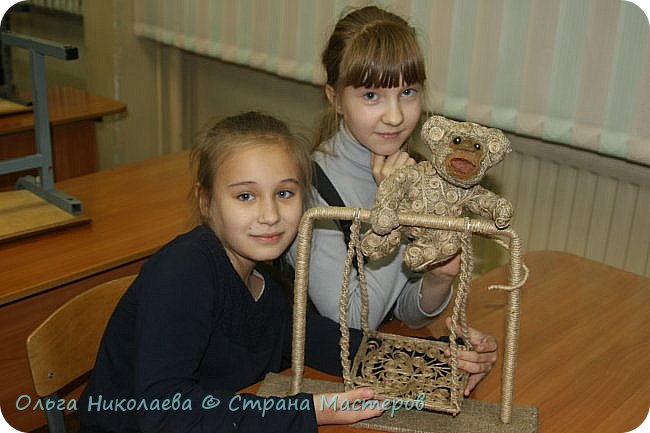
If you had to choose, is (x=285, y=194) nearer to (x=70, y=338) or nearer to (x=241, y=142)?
(x=241, y=142)

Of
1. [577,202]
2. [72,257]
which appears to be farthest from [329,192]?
[577,202]

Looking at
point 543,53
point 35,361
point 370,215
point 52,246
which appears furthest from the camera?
point 543,53

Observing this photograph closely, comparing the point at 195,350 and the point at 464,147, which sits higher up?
the point at 464,147

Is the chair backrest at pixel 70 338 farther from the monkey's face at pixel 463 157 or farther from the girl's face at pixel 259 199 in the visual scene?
the monkey's face at pixel 463 157

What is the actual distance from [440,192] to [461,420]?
0.30 meters

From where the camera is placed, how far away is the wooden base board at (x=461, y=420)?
95cm

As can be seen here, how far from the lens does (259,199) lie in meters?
1.06

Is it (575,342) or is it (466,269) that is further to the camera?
(575,342)

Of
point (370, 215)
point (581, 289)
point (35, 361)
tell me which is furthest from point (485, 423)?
point (35, 361)

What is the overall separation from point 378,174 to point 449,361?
326mm

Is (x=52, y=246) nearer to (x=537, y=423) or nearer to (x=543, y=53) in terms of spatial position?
(x=537, y=423)

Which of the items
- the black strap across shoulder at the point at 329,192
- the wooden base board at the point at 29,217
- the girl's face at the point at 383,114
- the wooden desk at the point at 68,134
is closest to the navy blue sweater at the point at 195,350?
the black strap across shoulder at the point at 329,192

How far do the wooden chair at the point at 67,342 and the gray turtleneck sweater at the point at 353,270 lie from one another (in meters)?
0.33

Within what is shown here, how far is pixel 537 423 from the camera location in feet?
3.18
